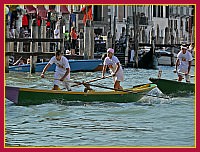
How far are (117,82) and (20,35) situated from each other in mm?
8246

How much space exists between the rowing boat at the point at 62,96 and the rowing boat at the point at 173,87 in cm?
79

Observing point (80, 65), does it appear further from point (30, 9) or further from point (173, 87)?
point (173, 87)

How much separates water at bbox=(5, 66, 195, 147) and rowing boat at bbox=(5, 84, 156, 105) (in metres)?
0.09

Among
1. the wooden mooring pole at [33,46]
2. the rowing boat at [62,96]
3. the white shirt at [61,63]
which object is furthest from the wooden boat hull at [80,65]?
the white shirt at [61,63]

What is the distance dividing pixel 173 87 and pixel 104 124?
9.97ft

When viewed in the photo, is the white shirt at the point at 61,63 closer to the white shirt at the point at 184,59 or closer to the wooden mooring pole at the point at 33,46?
the white shirt at the point at 184,59

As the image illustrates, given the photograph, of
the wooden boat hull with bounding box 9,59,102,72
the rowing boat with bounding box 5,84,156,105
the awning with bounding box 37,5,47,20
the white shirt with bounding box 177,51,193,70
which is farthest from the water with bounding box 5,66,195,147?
the awning with bounding box 37,5,47,20

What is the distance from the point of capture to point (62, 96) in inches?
400

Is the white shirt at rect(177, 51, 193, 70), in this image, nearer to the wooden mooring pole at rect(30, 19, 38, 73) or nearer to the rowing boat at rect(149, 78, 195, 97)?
the rowing boat at rect(149, 78, 195, 97)

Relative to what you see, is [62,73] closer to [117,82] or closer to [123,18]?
[117,82]

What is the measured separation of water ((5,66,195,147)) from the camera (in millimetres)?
7586

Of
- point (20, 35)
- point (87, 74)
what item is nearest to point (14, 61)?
point (20, 35)

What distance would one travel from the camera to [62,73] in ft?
34.6

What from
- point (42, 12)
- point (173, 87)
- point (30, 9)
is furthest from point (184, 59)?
point (42, 12)
